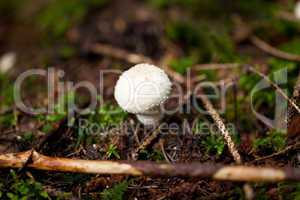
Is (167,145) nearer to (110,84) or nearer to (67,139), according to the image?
(67,139)

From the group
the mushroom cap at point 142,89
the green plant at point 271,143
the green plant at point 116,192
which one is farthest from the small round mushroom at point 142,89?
the green plant at point 271,143

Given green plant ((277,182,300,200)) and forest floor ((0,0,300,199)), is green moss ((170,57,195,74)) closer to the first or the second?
forest floor ((0,0,300,199))

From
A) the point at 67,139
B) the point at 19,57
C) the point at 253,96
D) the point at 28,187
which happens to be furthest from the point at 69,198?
the point at 19,57

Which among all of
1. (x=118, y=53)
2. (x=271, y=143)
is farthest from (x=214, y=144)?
(x=118, y=53)

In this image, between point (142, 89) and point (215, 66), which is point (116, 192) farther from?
point (215, 66)
